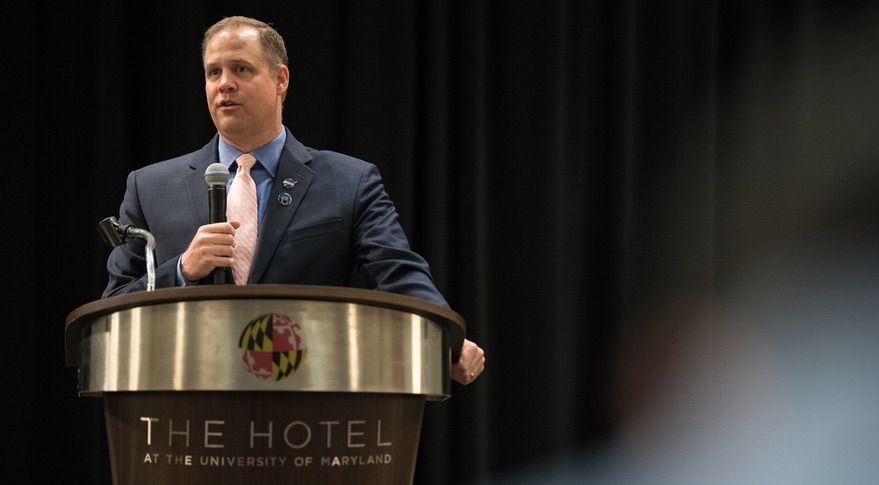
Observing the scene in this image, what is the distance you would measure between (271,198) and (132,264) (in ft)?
1.03

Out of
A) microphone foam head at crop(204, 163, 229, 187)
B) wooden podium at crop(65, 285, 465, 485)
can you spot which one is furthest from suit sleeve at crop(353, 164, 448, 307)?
wooden podium at crop(65, 285, 465, 485)

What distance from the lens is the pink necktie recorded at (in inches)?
74.2

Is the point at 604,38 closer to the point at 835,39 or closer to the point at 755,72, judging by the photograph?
the point at 755,72

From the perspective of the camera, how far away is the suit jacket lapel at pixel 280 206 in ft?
6.12

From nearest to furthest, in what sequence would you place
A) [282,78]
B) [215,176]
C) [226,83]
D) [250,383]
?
1. [250,383]
2. [215,176]
3. [226,83]
4. [282,78]

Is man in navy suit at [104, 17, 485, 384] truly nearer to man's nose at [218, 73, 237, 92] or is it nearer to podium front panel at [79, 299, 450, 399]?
man's nose at [218, 73, 237, 92]

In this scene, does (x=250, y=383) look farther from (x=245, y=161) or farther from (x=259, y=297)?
(x=245, y=161)

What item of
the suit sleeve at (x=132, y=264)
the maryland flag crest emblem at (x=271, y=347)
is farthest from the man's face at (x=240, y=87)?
the maryland flag crest emblem at (x=271, y=347)

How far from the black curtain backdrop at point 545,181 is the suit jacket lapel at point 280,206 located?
1175 mm

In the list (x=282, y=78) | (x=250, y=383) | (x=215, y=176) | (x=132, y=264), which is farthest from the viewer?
(x=282, y=78)

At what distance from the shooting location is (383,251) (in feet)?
6.16

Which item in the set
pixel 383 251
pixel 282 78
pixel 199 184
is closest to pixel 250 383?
pixel 383 251

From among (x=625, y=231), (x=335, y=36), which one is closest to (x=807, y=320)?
(x=625, y=231)

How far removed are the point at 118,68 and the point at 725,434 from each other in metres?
2.53
